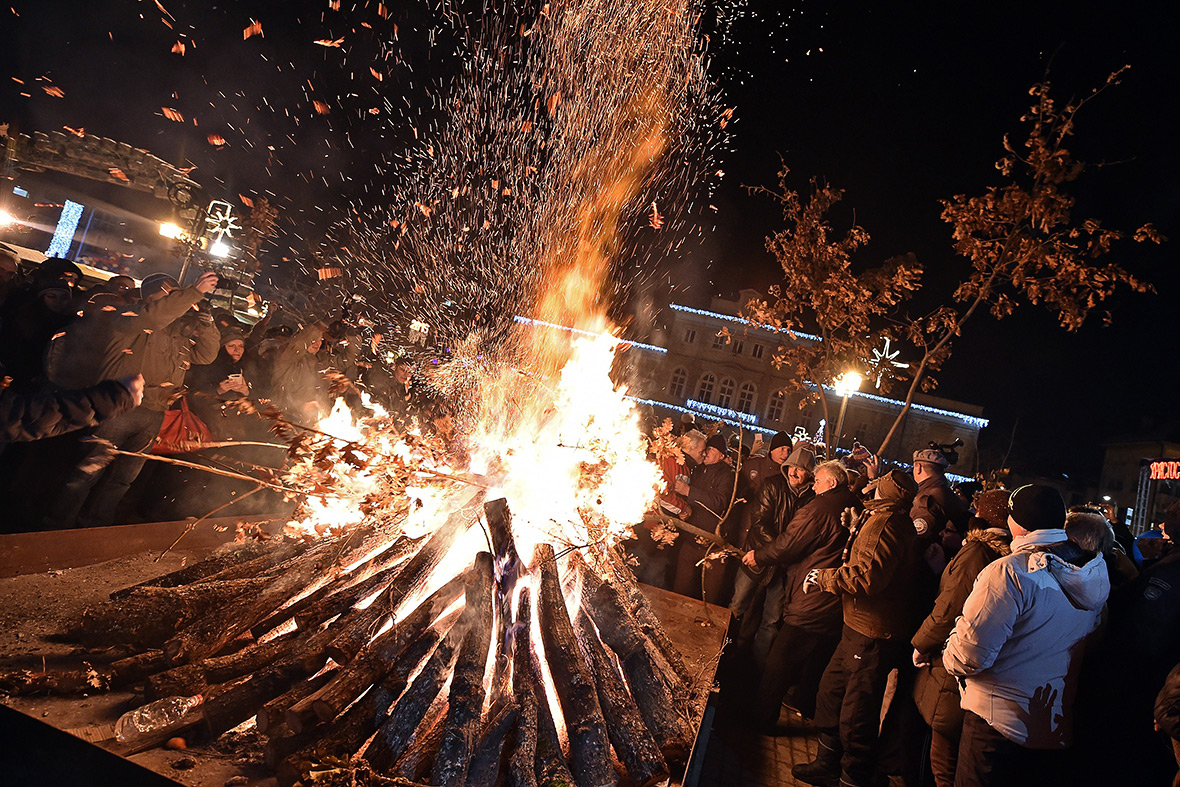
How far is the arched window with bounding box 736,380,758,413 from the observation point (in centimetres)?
4744

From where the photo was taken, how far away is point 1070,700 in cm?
382

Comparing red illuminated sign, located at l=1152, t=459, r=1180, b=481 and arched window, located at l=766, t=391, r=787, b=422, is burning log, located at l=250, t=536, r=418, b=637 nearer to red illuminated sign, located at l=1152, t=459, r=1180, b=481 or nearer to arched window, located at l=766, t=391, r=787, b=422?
red illuminated sign, located at l=1152, t=459, r=1180, b=481

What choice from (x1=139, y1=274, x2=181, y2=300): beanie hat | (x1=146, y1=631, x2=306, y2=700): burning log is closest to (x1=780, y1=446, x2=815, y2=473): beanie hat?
(x1=146, y1=631, x2=306, y2=700): burning log

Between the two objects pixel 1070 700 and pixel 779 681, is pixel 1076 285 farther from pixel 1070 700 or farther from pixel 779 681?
pixel 779 681

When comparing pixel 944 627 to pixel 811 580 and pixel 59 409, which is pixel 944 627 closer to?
pixel 811 580

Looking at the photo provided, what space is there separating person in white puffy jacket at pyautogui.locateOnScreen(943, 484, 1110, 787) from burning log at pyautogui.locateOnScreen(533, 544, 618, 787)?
2525mm

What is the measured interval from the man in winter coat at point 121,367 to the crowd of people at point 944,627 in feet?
18.3

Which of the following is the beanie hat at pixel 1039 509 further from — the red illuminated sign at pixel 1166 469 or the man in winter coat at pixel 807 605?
the red illuminated sign at pixel 1166 469

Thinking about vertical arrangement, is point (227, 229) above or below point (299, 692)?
above

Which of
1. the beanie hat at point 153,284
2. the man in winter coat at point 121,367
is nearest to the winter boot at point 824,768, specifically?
the man in winter coat at point 121,367

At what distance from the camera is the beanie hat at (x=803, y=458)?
6809 millimetres

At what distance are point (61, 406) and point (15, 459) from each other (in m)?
3.73

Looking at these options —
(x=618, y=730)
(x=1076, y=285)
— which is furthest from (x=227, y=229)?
(x=1076, y=285)

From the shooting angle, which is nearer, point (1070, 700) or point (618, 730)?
point (618, 730)
